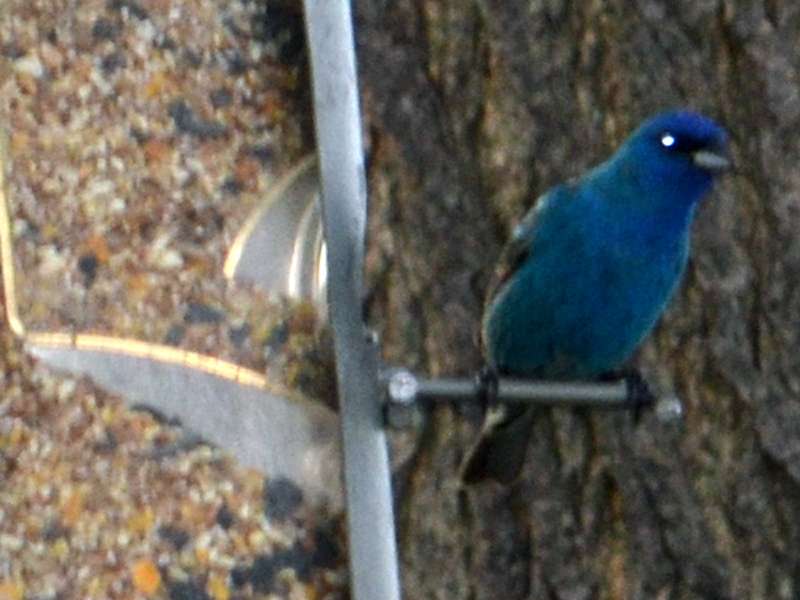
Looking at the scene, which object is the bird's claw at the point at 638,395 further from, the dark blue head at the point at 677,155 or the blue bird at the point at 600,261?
the dark blue head at the point at 677,155

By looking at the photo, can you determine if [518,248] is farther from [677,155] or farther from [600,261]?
[677,155]

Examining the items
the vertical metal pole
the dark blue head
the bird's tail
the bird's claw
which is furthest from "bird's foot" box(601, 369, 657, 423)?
the vertical metal pole

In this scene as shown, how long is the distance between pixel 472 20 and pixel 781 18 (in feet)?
2.06

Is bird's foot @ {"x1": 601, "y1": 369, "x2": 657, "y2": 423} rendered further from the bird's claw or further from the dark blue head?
the dark blue head

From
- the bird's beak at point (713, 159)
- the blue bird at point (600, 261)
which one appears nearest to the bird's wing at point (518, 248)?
the blue bird at point (600, 261)

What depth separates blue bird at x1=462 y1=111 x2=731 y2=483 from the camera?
10.9 ft

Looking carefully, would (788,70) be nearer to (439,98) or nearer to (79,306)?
(439,98)

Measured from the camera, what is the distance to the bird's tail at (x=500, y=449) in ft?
10.6

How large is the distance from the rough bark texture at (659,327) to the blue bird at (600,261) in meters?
0.06

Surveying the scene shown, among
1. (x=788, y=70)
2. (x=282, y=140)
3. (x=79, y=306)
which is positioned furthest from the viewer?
(x=788, y=70)

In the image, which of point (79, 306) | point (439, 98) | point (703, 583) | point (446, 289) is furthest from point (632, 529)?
point (79, 306)

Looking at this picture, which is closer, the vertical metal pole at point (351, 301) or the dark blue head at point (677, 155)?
the vertical metal pole at point (351, 301)

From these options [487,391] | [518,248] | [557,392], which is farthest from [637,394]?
[518,248]

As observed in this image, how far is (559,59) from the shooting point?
344cm
